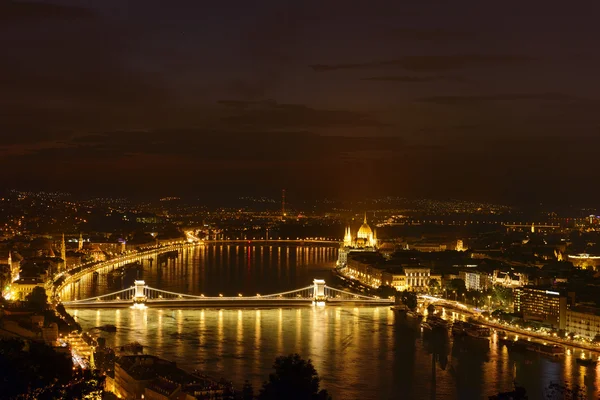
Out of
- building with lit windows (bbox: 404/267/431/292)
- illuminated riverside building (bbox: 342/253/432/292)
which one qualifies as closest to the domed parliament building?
illuminated riverside building (bbox: 342/253/432/292)

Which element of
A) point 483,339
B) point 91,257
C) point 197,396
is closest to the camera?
point 197,396

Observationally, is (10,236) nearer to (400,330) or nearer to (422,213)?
(400,330)

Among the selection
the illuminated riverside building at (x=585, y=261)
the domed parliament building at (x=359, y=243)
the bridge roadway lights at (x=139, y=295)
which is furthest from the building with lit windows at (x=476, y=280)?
the bridge roadway lights at (x=139, y=295)

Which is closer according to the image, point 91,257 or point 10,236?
point 91,257

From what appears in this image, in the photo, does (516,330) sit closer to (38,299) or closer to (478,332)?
(478,332)

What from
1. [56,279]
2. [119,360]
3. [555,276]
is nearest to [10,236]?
[56,279]

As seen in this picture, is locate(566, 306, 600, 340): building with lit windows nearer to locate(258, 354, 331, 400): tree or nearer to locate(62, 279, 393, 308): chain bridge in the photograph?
locate(62, 279, 393, 308): chain bridge
